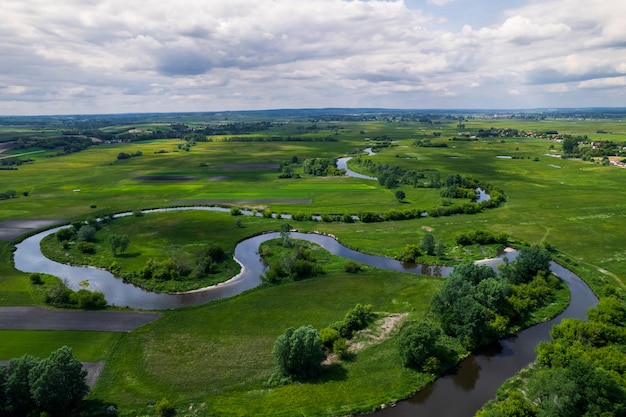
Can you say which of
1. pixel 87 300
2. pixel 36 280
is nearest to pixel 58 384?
pixel 87 300

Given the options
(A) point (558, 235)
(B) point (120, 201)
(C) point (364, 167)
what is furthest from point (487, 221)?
(B) point (120, 201)

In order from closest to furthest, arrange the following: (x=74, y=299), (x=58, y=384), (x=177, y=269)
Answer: (x=58, y=384) → (x=74, y=299) → (x=177, y=269)

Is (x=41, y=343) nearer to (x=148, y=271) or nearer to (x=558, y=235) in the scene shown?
(x=148, y=271)

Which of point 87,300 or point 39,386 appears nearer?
point 39,386

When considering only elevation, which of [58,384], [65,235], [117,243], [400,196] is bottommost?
[65,235]

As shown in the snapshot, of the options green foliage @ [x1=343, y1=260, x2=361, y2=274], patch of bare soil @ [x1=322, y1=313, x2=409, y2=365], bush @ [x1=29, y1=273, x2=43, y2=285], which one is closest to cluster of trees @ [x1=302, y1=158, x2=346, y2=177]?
green foliage @ [x1=343, y1=260, x2=361, y2=274]

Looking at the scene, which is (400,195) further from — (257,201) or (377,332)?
(377,332)

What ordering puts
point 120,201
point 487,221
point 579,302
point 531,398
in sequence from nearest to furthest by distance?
1. point 531,398
2. point 579,302
3. point 487,221
4. point 120,201

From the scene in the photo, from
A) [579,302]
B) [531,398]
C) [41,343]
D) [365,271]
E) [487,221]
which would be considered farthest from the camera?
[487,221]
